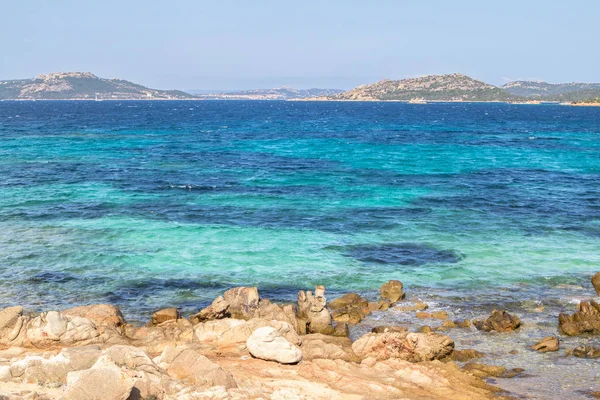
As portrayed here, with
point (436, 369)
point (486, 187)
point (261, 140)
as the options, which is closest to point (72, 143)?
point (261, 140)

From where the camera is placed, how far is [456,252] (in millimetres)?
37656

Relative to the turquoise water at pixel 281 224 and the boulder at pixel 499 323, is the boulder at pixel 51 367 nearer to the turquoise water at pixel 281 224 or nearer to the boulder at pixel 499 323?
the turquoise water at pixel 281 224

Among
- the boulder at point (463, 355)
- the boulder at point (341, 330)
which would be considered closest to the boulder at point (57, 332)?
the boulder at point (341, 330)

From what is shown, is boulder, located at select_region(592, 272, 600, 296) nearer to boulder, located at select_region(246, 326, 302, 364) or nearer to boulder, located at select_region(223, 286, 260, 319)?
boulder, located at select_region(223, 286, 260, 319)

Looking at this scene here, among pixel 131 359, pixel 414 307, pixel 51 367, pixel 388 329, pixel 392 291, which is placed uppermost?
pixel 131 359

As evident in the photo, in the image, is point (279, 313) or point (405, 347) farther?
Result: point (279, 313)

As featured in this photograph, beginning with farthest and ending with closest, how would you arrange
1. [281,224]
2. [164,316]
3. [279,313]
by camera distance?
[281,224] → [164,316] → [279,313]

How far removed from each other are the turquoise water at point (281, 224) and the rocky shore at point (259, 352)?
3.71 metres

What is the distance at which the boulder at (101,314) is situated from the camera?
24900 mm

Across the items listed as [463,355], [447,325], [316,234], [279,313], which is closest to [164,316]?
[279,313]

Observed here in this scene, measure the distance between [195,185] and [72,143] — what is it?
46.4m

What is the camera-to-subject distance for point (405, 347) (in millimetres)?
A: 22516

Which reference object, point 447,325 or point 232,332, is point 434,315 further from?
point 232,332

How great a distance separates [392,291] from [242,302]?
7.55 metres
